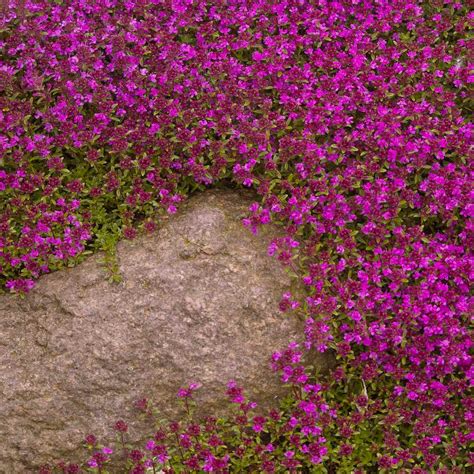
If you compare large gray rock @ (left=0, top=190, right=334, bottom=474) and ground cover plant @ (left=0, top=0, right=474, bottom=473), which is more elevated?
ground cover plant @ (left=0, top=0, right=474, bottom=473)

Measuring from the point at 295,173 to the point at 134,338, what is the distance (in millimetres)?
2001

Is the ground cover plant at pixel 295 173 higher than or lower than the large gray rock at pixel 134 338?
higher

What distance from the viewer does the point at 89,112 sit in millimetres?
6715

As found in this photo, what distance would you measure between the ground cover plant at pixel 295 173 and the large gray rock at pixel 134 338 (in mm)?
175

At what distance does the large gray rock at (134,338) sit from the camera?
226 inches

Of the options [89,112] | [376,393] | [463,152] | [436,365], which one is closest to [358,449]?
[376,393]

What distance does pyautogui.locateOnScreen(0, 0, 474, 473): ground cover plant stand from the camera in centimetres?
568

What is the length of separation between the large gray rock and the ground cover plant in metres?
0.18

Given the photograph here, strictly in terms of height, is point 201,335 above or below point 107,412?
above

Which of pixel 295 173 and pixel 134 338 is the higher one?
pixel 295 173

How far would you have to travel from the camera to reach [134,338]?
5820mm

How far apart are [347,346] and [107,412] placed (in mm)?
1978

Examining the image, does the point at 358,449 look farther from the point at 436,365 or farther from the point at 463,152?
the point at 463,152

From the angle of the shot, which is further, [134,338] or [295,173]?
[295,173]
